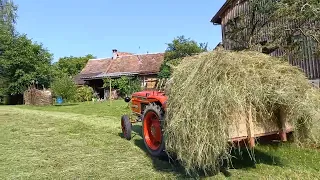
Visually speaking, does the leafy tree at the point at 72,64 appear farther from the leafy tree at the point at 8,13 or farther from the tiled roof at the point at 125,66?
the leafy tree at the point at 8,13

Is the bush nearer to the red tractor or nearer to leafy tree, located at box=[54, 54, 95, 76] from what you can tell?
the red tractor

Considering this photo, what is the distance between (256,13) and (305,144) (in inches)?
154

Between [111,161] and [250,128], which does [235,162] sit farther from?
[111,161]

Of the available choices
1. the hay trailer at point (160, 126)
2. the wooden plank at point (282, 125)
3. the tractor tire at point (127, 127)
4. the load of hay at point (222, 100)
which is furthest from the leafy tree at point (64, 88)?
the wooden plank at point (282, 125)

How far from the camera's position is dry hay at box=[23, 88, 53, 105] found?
87.3 ft

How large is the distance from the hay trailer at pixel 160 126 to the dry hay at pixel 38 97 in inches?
777

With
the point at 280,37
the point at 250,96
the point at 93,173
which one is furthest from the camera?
the point at 280,37

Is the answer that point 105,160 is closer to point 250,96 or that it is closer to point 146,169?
point 146,169

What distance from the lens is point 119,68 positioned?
128 feet

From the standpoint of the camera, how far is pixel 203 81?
13.4ft

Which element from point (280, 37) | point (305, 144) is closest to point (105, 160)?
point (305, 144)

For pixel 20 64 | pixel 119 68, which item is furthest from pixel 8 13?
pixel 119 68

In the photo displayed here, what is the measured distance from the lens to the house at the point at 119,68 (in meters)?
36.4

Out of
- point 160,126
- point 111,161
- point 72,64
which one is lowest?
point 111,161
